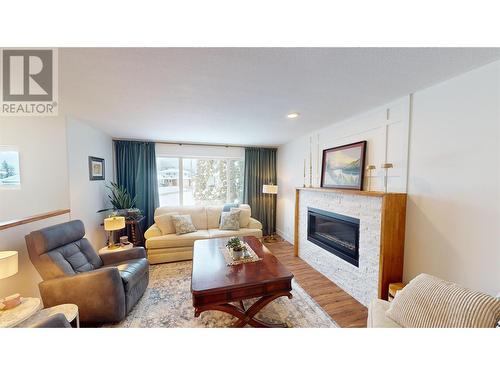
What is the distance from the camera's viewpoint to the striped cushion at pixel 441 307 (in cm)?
88

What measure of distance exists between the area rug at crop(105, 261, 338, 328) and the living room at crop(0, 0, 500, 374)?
0.7 inches

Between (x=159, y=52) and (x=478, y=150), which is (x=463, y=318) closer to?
(x=478, y=150)

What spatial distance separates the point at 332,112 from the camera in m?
2.17

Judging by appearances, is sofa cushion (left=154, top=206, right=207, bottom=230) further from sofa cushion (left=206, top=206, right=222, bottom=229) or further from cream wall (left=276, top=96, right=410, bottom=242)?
cream wall (left=276, top=96, right=410, bottom=242)

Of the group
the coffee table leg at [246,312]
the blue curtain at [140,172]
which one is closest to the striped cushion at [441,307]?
the coffee table leg at [246,312]

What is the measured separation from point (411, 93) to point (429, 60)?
612 millimetres

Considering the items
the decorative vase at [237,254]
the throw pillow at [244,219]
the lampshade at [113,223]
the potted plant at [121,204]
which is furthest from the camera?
the throw pillow at [244,219]

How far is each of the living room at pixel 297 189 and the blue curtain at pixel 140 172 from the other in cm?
51

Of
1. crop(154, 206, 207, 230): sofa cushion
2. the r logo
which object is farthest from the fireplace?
the r logo

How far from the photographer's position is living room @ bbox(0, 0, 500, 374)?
3.73ft

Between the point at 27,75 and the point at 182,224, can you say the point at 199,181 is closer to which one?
the point at 182,224

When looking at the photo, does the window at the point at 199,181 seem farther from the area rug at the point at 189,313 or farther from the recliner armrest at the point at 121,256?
the area rug at the point at 189,313

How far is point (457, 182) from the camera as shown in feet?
4.52
